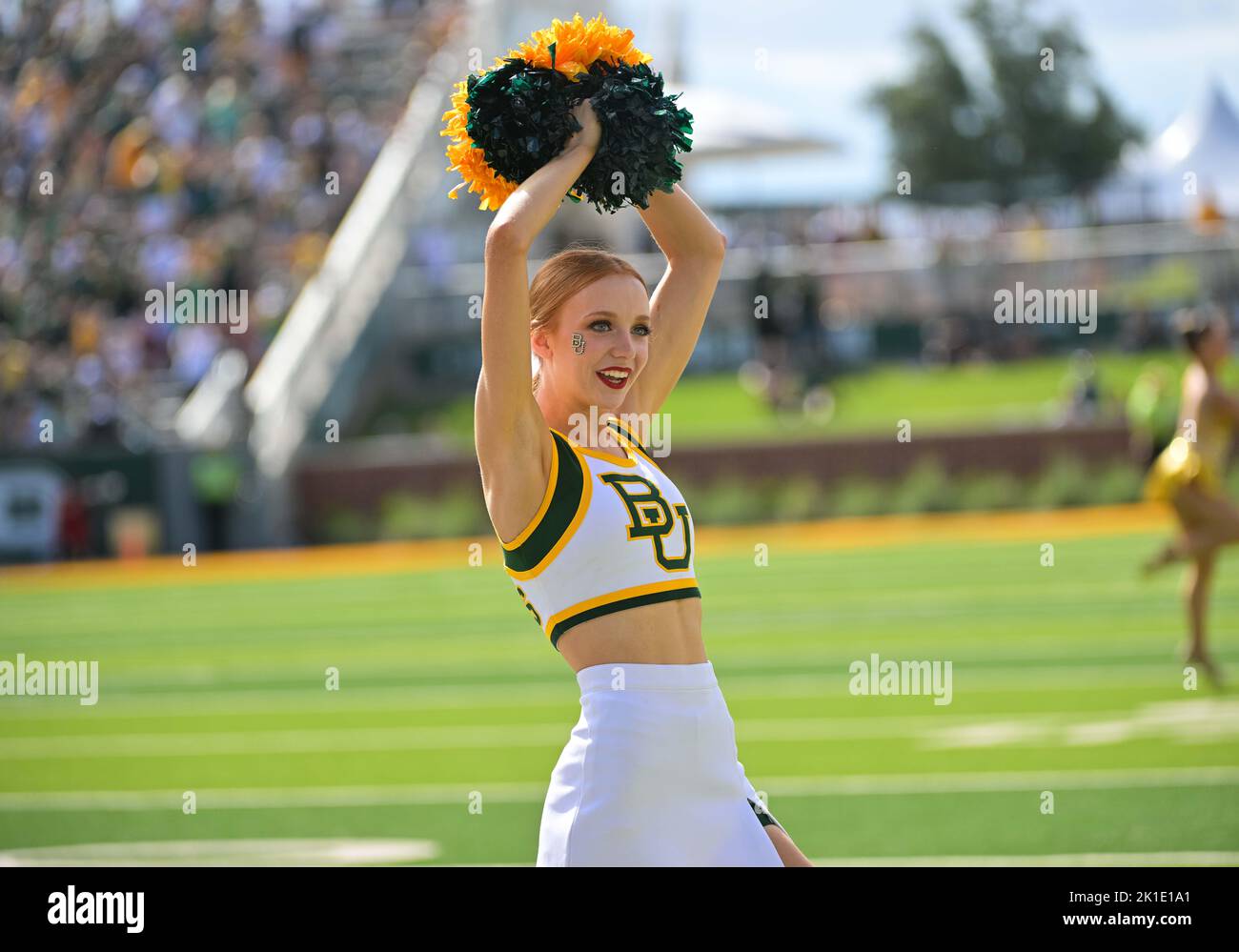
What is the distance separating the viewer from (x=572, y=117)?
10.0 ft

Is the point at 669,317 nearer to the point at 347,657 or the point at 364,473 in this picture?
the point at 347,657

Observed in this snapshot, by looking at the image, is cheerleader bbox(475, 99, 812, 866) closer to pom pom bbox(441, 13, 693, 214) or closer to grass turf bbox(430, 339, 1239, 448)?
pom pom bbox(441, 13, 693, 214)

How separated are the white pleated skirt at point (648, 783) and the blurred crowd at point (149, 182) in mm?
17270

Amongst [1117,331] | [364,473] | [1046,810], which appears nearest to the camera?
[1046,810]

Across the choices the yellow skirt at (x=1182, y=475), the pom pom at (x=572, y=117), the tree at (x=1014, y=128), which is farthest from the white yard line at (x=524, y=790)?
the tree at (x=1014, y=128)

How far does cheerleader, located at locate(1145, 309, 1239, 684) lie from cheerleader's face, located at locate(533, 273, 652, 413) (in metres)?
6.16

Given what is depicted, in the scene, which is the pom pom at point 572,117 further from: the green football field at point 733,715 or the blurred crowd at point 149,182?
the blurred crowd at point 149,182

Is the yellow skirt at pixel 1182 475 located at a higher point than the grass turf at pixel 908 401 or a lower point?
lower

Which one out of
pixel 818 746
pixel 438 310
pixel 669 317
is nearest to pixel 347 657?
pixel 818 746

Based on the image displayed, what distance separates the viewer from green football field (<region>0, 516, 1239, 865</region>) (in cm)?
621

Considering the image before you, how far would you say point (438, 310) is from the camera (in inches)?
968

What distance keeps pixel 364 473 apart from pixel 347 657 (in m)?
8.51

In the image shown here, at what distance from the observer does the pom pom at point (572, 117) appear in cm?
306

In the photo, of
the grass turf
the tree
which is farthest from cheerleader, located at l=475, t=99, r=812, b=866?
the tree
